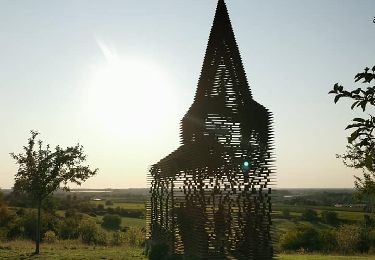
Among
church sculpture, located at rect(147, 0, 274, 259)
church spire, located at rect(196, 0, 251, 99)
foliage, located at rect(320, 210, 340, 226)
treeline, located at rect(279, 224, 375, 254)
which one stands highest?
church spire, located at rect(196, 0, 251, 99)

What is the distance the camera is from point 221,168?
49.7ft

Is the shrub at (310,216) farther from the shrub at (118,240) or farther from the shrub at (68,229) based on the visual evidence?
the shrub at (118,240)

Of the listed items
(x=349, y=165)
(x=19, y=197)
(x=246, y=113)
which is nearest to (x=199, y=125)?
(x=246, y=113)

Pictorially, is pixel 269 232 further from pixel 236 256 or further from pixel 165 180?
pixel 165 180

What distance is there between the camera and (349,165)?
24.6 m

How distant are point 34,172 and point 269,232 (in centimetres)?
1616

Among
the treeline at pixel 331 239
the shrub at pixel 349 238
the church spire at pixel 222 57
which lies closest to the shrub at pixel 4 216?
the treeline at pixel 331 239

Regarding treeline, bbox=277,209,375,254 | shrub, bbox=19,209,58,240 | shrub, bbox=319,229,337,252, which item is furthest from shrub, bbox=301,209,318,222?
shrub, bbox=19,209,58,240

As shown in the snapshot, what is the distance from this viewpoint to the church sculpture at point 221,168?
1428 cm

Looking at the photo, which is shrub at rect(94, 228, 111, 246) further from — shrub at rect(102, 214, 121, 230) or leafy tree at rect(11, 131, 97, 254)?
shrub at rect(102, 214, 121, 230)

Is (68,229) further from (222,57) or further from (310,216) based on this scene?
(310,216)

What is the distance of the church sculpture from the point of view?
14.3 metres

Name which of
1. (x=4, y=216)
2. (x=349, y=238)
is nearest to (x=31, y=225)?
(x=4, y=216)

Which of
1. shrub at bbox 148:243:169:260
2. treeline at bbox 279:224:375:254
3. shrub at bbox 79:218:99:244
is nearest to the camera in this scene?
shrub at bbox 148:243:169:260
